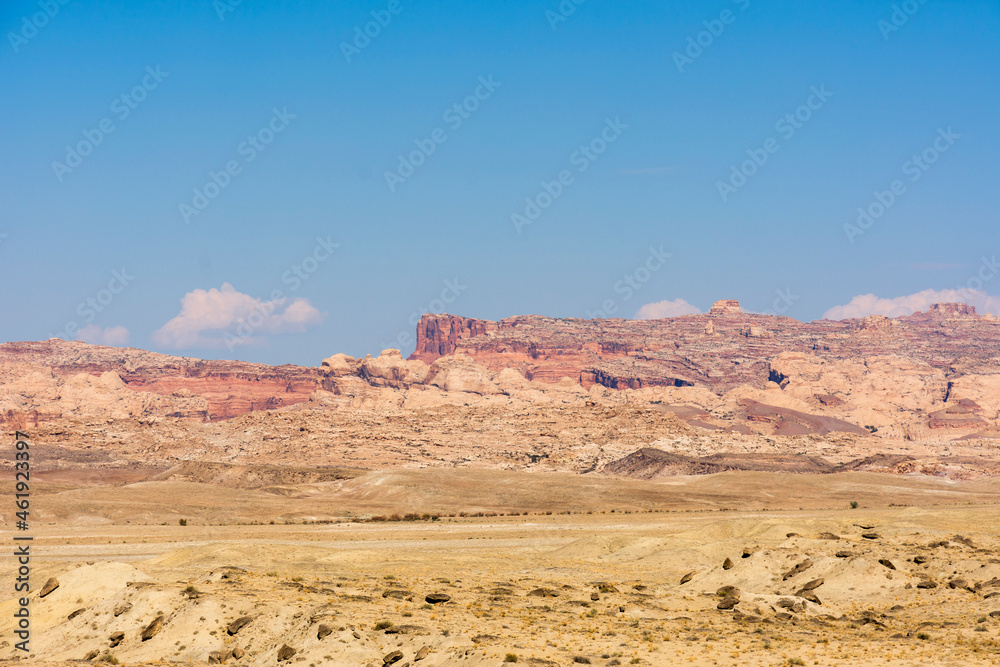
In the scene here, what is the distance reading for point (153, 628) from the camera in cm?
2772

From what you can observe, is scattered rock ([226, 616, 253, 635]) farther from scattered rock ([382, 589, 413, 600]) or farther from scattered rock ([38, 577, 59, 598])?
scattered rock ([38, 577, 59, 598])

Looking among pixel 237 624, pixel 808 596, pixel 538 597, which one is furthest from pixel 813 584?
pixel 237 624

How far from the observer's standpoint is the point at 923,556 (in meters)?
39.7

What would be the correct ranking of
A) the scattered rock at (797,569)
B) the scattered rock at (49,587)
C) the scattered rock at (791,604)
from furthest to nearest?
the scattered rock at (797,569) → the scattered rock at (791,604) → the scattered rock at (49,587)

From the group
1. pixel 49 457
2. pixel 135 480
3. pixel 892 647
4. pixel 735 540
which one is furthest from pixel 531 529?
pixel 49 457

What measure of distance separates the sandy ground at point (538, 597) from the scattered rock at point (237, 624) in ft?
0.40

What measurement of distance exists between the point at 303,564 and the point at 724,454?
112872mm

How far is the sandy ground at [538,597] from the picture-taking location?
87.2 feet

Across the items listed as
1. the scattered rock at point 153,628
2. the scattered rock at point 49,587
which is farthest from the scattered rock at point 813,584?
the scattered rock at point 49,587

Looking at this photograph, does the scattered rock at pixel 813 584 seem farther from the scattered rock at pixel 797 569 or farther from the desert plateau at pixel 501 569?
the scattered rock at pixel 797 569

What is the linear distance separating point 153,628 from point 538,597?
13.7 meters

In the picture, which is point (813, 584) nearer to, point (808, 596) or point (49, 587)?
point (808, 596)

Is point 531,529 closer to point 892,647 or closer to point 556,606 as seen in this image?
point 556,606

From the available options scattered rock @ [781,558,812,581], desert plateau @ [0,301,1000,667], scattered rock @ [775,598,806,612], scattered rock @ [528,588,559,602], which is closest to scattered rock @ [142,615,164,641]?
desert plateau @ [0,301,1000,667]
